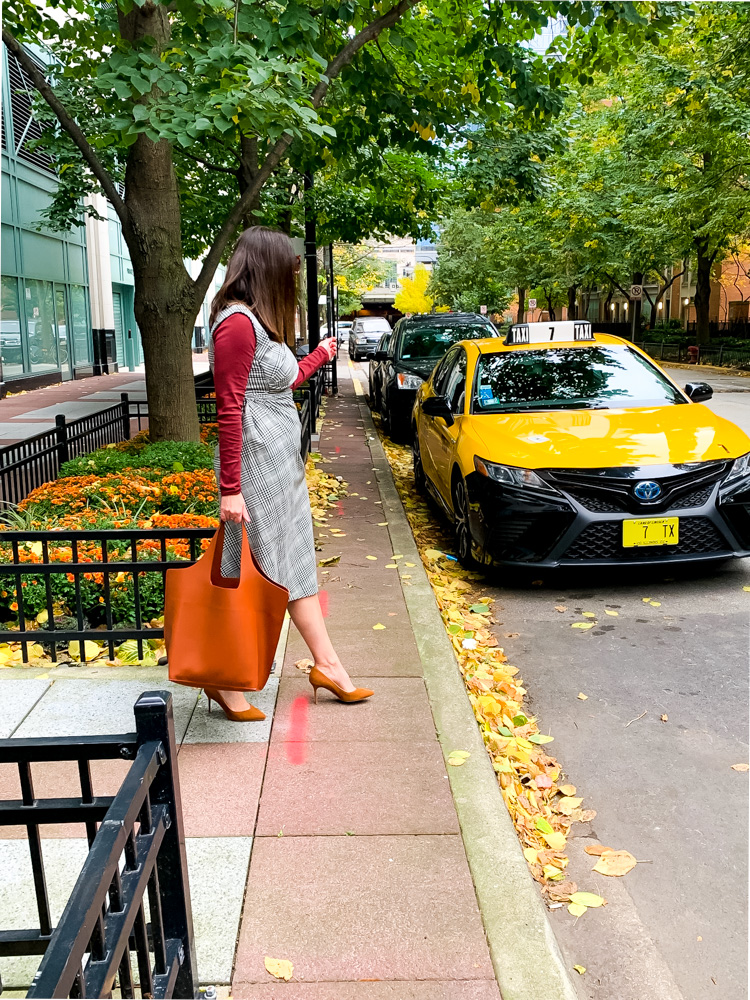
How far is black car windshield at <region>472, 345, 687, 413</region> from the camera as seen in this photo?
279 inches

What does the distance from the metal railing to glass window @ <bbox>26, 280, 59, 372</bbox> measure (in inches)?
751

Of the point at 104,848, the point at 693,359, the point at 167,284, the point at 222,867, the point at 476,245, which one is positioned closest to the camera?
the point at 104,848

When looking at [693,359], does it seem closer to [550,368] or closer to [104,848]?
[550,368]

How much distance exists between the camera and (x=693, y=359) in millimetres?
36469

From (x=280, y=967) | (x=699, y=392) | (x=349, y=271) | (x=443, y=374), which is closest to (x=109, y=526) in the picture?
(x=280, y=967)

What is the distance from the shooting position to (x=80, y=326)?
28.9m

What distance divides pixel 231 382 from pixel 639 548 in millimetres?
3237

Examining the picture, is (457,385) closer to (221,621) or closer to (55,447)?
(55,447)

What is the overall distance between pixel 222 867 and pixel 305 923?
0.41 metres

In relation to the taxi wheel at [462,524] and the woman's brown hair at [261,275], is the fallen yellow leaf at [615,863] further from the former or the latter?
the taxi wheel at [462,524]

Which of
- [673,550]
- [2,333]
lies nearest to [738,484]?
[673,550]

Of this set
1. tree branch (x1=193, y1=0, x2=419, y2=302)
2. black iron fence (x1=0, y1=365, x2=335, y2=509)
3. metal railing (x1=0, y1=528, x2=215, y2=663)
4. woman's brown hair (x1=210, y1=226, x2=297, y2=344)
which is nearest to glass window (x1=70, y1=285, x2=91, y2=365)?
black iron fence (x1=0, y1=365, x2=335, y2=509)

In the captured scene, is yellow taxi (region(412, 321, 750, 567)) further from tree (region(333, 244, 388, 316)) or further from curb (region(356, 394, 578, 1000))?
tree (region(333, 244, 388, 316))

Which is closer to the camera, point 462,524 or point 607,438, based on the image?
point 607,438
